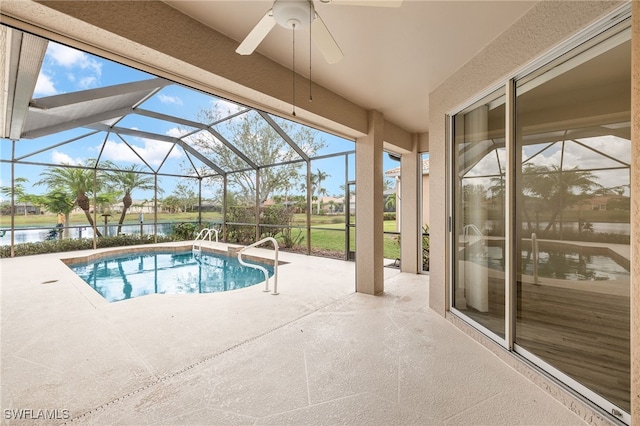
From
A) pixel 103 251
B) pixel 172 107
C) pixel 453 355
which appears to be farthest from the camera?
pixel 103 251

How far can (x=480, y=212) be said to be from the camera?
9.48 ft

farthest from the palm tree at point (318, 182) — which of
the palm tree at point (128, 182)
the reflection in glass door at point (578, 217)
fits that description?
the palm tree at point (128, 182)

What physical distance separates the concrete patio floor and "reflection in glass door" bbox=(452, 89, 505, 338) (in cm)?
41

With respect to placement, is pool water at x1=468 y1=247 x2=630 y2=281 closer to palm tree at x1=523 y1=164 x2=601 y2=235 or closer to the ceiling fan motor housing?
palm tree at x1=523 y1=164 x2=601 y2=235

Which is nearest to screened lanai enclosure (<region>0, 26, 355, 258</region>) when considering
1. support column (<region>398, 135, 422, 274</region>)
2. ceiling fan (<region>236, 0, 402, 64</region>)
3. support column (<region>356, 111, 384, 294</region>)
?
support column (<region>398, 135, 422, 274</region>)

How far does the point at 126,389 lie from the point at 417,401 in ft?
6.88

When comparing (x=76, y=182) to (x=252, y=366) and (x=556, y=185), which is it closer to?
(x=252, y=366)

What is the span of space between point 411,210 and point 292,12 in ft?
15.4

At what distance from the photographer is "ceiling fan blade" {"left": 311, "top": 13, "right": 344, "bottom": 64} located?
5.85 ft

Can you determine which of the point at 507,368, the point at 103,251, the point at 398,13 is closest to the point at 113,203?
the point at 103,251

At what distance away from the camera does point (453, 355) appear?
253 centimetres

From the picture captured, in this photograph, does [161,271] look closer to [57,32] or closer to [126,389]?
[126,389]

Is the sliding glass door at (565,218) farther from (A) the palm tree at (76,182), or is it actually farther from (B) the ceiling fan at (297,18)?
(A) the palm tree at (76,182)

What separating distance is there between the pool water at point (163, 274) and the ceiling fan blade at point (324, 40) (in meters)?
5.02
